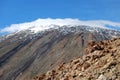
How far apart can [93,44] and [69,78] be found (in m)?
6.56

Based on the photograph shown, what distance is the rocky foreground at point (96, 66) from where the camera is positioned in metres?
25.1

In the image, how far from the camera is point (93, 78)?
25.3 metres

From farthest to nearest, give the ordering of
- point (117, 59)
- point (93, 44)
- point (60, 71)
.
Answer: point (93, 44), point (60, 71), point (117, 59)

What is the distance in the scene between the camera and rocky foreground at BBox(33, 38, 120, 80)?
25.1 metres

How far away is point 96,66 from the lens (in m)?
26.5

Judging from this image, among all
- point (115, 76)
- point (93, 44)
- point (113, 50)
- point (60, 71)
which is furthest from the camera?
point (93, 44)

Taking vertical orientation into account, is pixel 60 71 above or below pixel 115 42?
below

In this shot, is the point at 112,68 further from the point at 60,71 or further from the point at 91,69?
the point at 60,71

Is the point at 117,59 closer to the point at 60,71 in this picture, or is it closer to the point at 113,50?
the point at 113,50

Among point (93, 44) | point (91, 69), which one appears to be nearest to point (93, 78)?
point (91, 69)

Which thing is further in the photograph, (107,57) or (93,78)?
(107,57)

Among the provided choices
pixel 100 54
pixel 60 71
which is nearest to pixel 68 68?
pixel 60 71

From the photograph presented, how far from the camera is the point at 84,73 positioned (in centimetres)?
2666

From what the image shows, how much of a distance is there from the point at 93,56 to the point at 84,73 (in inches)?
91.1
